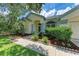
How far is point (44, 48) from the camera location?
3.54 meters

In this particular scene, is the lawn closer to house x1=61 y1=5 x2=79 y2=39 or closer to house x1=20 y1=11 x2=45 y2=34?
house x1=20 y1=11 x2=45 y2=34

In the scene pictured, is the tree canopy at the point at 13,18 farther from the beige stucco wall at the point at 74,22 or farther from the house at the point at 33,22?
the beige stucco wall at the point at 74,22

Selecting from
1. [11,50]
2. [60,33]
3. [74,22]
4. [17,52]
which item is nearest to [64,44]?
[60,33]

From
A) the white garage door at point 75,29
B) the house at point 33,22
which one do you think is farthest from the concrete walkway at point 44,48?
the white garage door at point 75,29

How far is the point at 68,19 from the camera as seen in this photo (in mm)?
3510

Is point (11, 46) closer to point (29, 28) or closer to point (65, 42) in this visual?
point (29, 28)

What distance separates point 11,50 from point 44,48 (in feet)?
2.02

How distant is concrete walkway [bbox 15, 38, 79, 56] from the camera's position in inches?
137

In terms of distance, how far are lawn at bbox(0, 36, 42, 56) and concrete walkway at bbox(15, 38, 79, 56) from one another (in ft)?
0.25

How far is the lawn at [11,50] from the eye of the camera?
139 inches

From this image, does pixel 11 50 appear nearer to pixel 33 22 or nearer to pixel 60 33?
pixel 33 22

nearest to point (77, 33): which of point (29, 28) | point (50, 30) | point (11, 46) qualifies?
point (50, 30)

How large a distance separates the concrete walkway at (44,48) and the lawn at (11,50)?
3.1 inches

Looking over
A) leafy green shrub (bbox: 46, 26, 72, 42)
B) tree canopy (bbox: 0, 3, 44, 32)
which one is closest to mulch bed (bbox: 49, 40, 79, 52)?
leafy green shrub (bbox: 46, 26, 72, 42)
